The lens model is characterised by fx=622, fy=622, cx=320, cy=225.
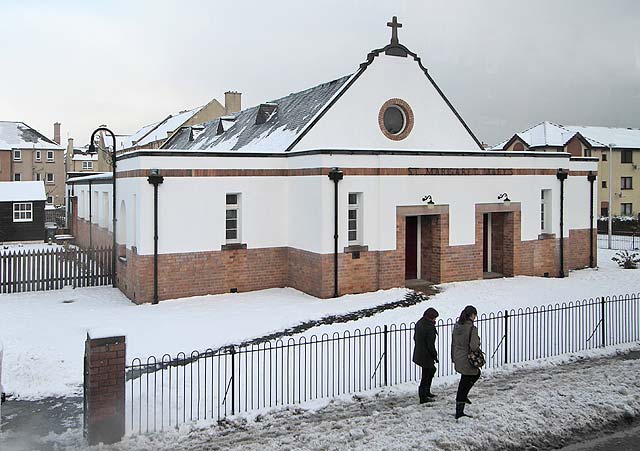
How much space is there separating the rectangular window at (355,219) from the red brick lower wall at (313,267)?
61 centimetres

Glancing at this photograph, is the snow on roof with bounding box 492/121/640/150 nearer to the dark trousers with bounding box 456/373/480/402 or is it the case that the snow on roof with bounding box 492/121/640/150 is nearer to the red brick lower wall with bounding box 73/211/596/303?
the red brick lower wall with bounding box 73/211/596/303

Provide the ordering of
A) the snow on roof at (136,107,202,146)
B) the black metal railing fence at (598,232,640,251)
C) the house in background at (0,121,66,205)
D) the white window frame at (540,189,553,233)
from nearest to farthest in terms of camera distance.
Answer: the white window frame at (540,189,553,233)
the black metal railing fence at (598,232,640,251)
the snow on roof at (136,107,202,146)
the house in background at (0,121,66,205)

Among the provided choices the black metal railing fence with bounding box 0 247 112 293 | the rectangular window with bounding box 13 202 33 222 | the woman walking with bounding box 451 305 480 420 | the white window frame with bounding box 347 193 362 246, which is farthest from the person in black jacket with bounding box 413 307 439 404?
the rectangular window with bounding box 13 202 33 222

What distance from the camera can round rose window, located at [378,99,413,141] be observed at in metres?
23.4

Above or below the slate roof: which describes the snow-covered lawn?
below

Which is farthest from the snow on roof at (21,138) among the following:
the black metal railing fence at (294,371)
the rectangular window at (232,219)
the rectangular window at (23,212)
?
the black metal railing fence at (294,371)

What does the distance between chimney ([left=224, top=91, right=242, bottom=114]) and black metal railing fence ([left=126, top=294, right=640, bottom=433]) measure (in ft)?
135

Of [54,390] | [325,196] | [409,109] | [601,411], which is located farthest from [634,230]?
[54,390]

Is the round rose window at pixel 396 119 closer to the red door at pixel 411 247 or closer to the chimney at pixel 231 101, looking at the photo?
the red door at pixel 411 247

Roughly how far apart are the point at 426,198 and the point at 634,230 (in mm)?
30344

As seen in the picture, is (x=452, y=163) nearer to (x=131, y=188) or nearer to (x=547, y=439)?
(x=131, y=188)

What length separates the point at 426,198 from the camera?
70.6 ft

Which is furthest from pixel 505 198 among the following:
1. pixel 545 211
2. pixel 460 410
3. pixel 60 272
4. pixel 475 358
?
pixel 60 272

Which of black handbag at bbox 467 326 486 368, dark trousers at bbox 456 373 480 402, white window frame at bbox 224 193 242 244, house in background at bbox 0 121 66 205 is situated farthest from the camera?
house in background at bbox 0 121 66 205
